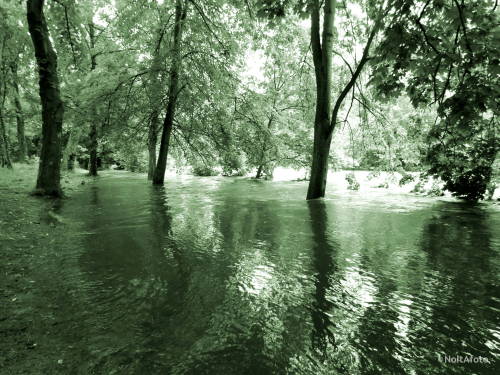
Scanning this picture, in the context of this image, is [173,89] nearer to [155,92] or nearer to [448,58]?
[155,92]

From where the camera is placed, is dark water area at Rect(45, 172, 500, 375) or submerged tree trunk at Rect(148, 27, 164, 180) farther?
submerged tree trunk at Rect(148, 27, 164, 180)

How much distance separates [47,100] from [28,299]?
27.9ft

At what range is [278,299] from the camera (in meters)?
3.25

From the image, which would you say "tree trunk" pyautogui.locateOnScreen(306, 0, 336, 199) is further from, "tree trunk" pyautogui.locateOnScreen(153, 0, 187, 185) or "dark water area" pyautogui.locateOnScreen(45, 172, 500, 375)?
"tree trunk" pyautogui.locateOnScreen(153, 0, 187, 185)

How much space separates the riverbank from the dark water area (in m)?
0.17

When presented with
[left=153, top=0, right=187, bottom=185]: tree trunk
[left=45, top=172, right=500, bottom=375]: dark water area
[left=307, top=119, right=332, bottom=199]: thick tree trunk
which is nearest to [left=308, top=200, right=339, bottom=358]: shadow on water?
[left=45, top=172, right=500, bottom=375]: dark water area

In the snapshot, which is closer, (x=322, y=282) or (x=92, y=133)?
(x=322, y=282)

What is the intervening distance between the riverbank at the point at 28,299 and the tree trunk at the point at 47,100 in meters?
3.76

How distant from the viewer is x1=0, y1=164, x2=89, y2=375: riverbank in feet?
7.22

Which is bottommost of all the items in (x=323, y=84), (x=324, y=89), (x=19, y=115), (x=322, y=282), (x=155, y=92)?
(x=322, y=282)

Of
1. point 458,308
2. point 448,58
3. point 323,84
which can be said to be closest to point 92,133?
point 323,84

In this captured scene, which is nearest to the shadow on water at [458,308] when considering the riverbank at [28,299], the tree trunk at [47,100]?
the riverbank at [28,299]

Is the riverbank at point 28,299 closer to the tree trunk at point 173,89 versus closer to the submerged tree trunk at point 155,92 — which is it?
the submerged tree trunk at point 155,92

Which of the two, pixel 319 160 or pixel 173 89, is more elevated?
pixel 173 89
